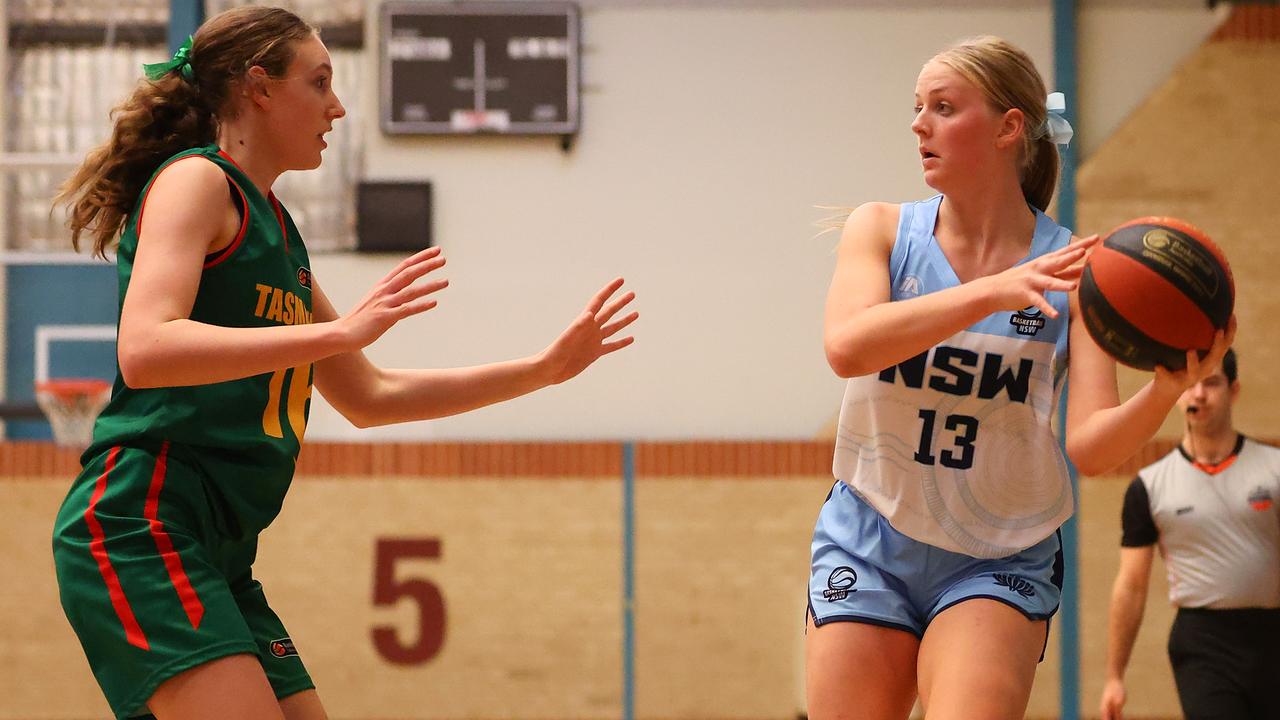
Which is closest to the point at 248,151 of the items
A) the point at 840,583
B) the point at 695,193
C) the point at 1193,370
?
the point at 840,583

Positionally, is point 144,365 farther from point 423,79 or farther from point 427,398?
point 423,79

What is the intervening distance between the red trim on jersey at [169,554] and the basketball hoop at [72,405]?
4530mm

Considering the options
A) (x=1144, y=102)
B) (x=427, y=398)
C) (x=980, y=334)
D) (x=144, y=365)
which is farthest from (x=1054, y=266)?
(x=1144, y=102)

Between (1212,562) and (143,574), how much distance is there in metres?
3.49

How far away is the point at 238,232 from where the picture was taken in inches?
89.6

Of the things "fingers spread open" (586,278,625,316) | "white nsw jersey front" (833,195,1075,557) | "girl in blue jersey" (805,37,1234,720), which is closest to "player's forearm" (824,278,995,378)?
"girl in blue jersey" (805,37,1234,720)

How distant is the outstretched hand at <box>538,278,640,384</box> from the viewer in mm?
2750

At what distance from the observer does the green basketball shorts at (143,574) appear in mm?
2086

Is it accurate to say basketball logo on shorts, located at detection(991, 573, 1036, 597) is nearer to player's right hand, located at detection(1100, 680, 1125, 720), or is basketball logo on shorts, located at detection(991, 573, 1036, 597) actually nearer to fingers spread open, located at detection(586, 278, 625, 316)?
fingers spread open, located at detection(586, 278, 625, 316)

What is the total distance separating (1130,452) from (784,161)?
4912 mm

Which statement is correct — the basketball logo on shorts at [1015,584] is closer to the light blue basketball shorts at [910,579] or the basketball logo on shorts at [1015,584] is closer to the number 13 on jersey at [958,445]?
the light blue basketball shorts at [910,579]

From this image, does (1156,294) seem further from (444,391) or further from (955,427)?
(444,391)

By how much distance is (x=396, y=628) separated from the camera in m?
6.75

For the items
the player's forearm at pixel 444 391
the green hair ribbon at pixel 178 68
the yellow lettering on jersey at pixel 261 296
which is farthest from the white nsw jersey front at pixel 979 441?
the green hair ribbon at pixel 178 68
